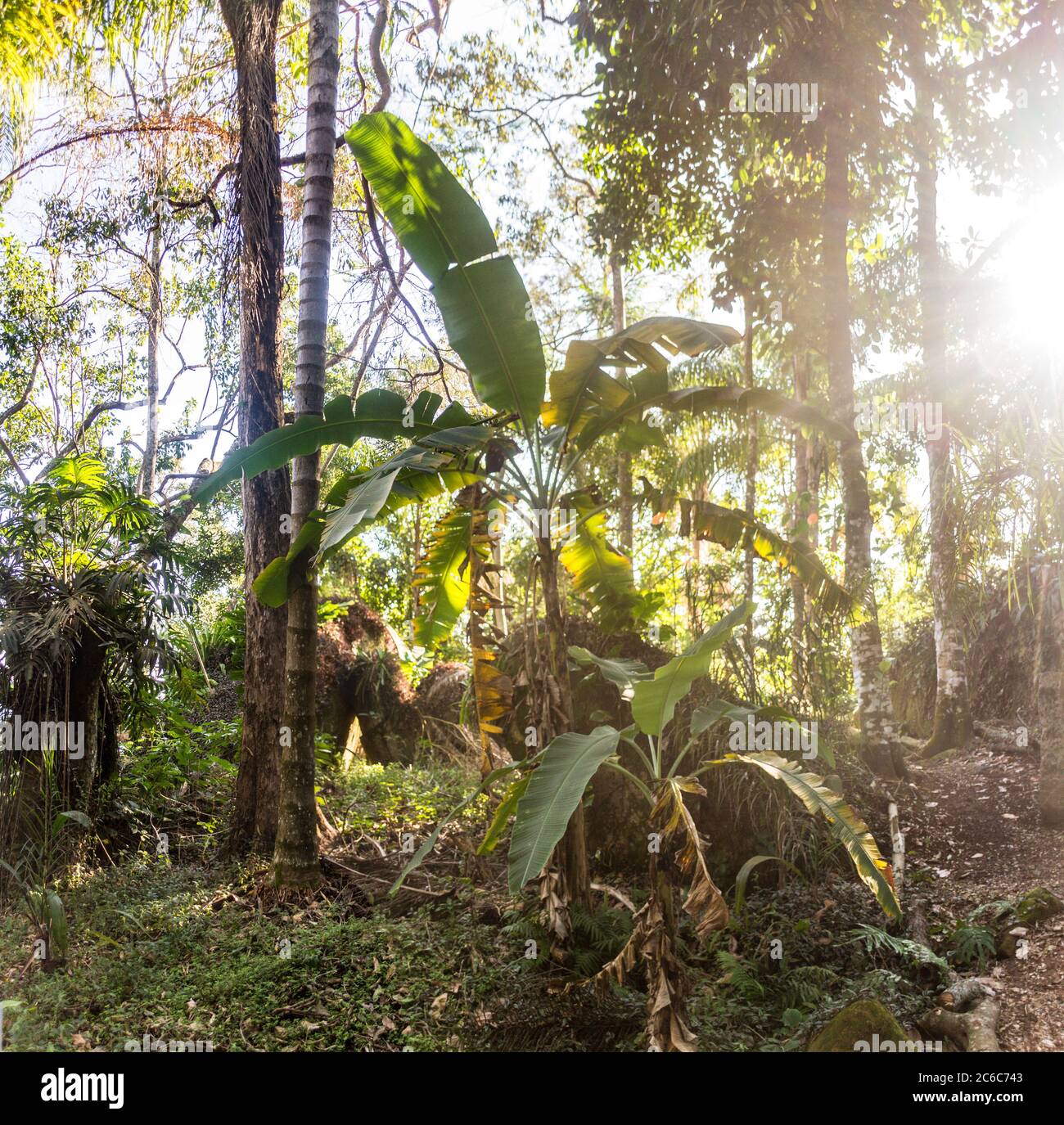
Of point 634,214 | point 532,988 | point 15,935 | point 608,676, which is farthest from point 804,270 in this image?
point 15,935

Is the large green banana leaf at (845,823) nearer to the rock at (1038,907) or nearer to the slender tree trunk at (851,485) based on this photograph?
Answer: the rock at (1038,907)

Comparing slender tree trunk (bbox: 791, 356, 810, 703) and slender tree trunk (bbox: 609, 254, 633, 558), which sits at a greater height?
slender tree trunk (bbox: 609, 254, 633, 558)

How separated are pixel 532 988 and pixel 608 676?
1718 mm

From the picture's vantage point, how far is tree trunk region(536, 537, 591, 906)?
4723 millimetres

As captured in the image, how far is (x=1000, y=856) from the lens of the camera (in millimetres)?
6246

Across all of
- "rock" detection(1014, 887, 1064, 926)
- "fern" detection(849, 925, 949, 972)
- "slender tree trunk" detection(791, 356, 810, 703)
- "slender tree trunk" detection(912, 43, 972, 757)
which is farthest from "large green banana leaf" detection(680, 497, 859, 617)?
"slender tree trunk" detection(912, 43, 972, 757)

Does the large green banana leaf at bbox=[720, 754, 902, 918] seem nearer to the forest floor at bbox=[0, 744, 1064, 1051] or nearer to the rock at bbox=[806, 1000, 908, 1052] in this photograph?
the rock at bbox=[806, 1000, 908, 1052]

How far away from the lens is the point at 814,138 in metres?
8.04

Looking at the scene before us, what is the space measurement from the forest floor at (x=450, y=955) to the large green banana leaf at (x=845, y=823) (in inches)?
43.6

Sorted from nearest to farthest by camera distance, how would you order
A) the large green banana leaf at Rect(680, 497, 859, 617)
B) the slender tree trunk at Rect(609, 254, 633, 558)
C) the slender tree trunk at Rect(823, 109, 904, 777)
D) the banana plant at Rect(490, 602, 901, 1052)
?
1. the banana plant at Rect(490, 602, 901, 1052)
2. the large green banana leaf at Rect(680, 497, 859, 617)
3. the slender tree trunk at Rect(823, 109, 904, 777)
4. the slender tree trunk at Rect(609, 254, 633, 558)

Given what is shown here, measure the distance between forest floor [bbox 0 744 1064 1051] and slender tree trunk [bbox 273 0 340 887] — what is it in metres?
0.43

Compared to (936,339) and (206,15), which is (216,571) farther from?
(936,339)

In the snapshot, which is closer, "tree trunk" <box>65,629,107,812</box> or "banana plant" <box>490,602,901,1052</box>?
"banana plant" <box>490,602,901,1052</box>

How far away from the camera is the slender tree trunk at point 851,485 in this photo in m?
7.59
